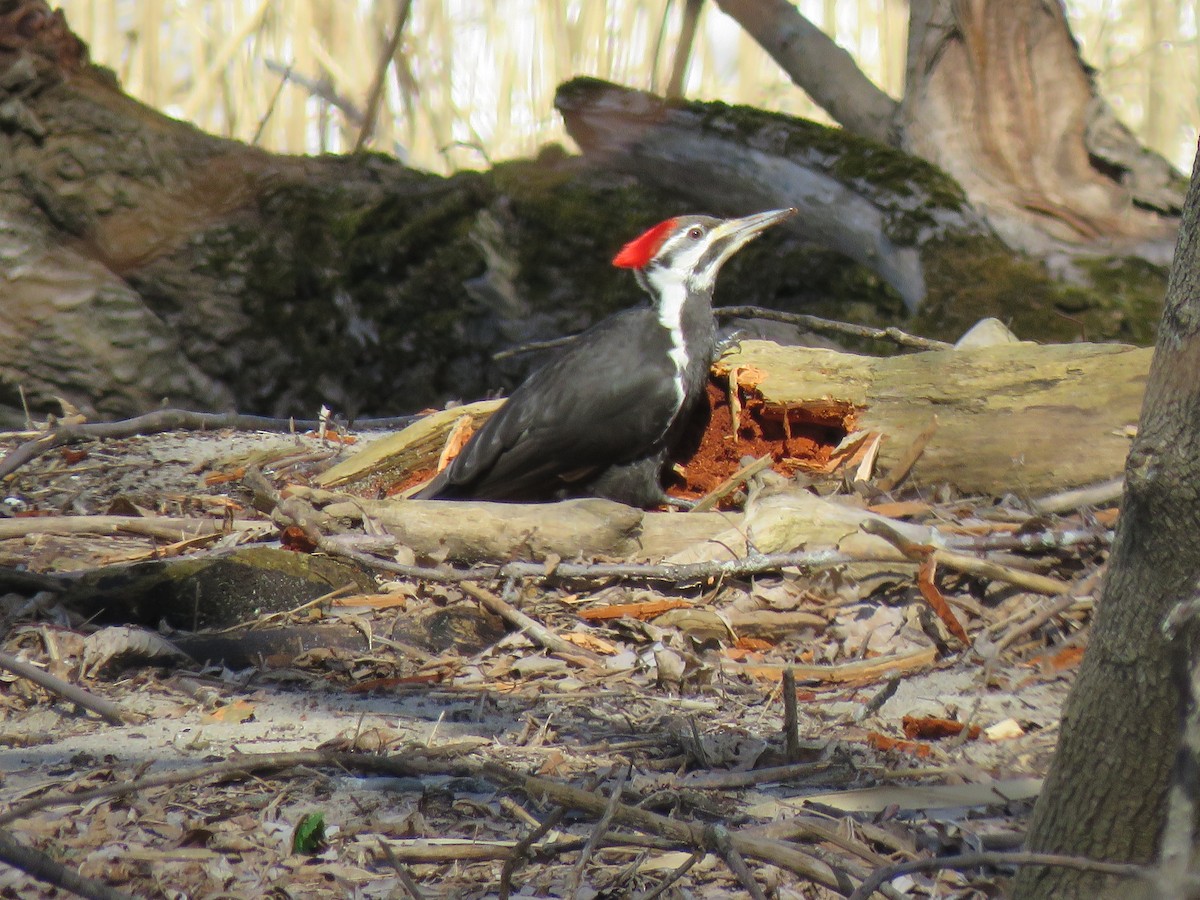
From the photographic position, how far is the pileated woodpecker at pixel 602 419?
3.95 metres

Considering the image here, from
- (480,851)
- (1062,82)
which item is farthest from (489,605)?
(1062,82)

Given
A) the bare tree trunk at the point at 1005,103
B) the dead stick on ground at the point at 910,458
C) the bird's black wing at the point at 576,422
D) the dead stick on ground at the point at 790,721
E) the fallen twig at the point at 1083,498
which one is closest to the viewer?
the dead stick on ground at the point at 790,721

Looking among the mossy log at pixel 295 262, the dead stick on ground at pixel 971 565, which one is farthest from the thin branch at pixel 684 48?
the dead stick on ground at pixel 971 565

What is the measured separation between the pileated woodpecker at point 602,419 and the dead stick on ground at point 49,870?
2.76 m

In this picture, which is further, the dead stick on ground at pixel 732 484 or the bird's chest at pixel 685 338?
the bird's chest at pixel 685 338

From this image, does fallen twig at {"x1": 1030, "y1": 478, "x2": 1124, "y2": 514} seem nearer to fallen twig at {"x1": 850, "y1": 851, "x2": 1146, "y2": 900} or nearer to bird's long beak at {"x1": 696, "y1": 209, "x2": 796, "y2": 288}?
bird's long beak at {"x1": 696, "y1": 209, "x2": 796, "y2": 288}

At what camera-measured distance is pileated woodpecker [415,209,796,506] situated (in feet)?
13.0

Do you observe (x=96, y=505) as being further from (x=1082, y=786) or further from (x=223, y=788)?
(x=1082, y=786)

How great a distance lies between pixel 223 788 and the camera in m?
1.88

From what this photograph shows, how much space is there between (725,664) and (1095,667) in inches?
54.3

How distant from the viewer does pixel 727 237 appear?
4395 mm

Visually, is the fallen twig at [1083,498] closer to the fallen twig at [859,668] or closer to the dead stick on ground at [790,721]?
the fallen twig at [859,668]

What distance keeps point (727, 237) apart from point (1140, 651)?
3.24 metres

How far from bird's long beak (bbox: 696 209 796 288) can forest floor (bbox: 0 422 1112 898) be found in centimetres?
123
